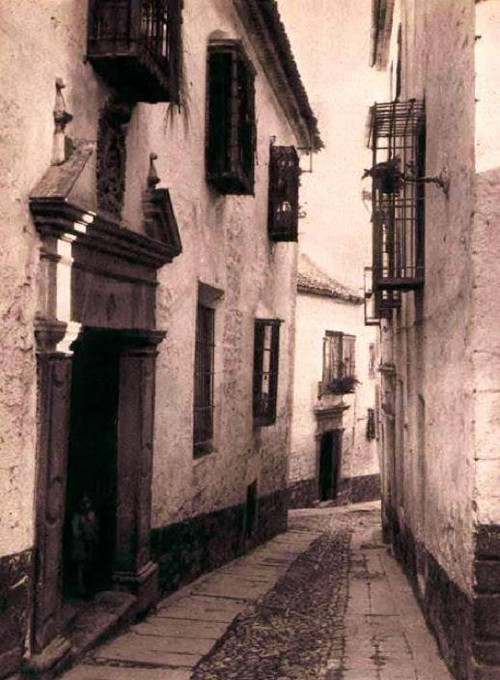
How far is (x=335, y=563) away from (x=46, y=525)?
6.81 metres

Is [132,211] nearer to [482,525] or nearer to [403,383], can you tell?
[482,525]

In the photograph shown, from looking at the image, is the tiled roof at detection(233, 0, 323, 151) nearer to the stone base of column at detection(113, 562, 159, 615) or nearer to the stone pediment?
the stone pediment

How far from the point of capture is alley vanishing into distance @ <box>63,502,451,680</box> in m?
5.70

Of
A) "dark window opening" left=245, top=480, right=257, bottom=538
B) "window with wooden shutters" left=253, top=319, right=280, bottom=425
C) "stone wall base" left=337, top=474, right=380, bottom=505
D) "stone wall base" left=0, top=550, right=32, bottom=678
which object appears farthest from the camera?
"stone wall base" left=337, top=474, right=380, bottom=505

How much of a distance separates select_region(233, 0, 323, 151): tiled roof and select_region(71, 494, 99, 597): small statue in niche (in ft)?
21.3

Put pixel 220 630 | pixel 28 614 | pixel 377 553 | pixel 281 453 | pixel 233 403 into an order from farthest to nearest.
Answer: pixel 281 453 < pixel 377 553 < pixel 233 403 < pixel 220 630 < pixel 28 614

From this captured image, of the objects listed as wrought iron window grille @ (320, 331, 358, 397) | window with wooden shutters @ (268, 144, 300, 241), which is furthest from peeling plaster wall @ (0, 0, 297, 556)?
wrought iron window grille @ (320, 331, 358, 397)

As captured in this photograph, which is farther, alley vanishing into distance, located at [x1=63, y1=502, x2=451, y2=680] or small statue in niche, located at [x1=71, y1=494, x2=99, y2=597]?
small statue in niche, located at [x1=71, y1=494, x2=99, y2=597]

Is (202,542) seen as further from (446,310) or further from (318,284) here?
(318,284)

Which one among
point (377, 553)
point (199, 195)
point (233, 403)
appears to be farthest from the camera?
point (377, 553)

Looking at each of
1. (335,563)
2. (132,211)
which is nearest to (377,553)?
(335,563)

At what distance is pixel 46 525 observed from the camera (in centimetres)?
508

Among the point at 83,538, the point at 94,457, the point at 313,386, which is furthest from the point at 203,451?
the point at 313,386

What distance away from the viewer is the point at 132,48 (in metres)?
5.67
